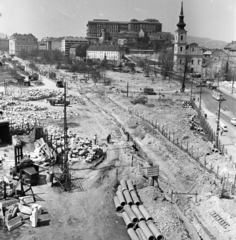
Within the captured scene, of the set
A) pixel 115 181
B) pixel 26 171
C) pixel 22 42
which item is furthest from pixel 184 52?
pixel 22 42

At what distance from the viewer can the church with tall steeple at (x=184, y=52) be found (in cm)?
7406

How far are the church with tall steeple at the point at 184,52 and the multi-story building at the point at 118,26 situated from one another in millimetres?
72933

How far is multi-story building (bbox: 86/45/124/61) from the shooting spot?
104 m

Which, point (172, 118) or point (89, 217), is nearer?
point (89, 217)

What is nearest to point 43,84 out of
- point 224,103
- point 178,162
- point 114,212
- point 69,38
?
point 224,103

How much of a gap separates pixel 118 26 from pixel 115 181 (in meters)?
137

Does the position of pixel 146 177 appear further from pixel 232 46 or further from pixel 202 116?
pixel 232 46

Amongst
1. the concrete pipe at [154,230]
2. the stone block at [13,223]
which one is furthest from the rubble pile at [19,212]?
the concrete pipe at [154,230]

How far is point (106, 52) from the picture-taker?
10631cm

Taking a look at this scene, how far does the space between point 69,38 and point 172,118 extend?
10677cm

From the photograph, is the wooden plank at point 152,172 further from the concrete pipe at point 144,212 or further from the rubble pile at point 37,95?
the rubble pile at point 37,95

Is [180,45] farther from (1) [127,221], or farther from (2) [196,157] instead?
(1) [127,221]

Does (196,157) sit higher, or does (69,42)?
(69,42)

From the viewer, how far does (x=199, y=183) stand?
1759 centimetres
